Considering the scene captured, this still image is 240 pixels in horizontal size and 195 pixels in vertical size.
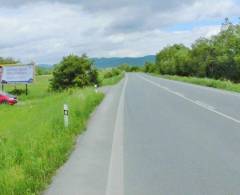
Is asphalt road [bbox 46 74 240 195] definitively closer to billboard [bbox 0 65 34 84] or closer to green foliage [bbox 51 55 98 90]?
billboard [bbox 0 65 34 84]

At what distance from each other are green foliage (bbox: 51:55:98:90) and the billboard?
4.89 meters

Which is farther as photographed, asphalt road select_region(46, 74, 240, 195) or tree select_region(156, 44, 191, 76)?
tree select_region(156, 44, 191, 76)

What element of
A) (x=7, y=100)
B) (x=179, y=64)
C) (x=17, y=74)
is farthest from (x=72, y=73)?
(x=179, y=64)

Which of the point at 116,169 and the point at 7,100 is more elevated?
the point at 116,169

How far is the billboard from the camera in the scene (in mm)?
51375

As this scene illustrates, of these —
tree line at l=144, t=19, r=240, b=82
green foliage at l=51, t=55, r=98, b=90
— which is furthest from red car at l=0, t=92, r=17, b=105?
tree line at l=144, t=19, r=240, b=82

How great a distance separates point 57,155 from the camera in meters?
9.56

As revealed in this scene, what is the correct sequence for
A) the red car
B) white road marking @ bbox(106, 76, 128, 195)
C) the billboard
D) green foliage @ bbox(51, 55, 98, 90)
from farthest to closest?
1. green foliage @ bbox(51, 55, 98, 90)
2. the billboard
3. the red car
4. white road marking @ bbox(106, 76, 128, 195)

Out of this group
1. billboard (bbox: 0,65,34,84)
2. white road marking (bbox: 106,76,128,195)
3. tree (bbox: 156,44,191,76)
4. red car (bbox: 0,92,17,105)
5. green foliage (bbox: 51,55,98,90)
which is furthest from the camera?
tree (bbox: 156,44,191,76)

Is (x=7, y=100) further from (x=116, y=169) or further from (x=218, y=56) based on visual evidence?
(x=218, y=56)

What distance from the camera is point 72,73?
2165 inches

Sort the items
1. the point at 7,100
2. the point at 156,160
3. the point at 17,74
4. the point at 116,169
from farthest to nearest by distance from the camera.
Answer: the point at 17,74 → the point at 7,100 → the point at 156,160 → the point at 116,169

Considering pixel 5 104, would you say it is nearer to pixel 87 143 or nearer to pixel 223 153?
pixel 87 143

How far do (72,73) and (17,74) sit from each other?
644cm
